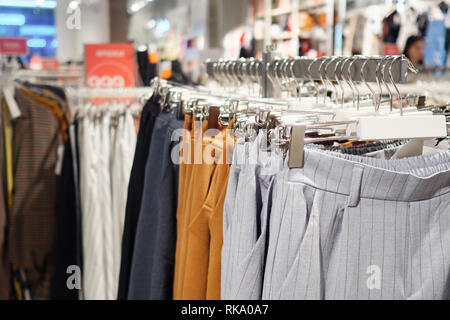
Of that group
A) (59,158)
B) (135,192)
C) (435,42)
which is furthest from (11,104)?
(435,42)

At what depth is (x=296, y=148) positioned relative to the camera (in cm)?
92

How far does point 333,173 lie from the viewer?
906 millimetres

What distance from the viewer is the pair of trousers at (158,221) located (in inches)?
56.2

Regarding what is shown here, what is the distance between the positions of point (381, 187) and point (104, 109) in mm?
1318

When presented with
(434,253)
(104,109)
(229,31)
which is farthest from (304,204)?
(229,31)

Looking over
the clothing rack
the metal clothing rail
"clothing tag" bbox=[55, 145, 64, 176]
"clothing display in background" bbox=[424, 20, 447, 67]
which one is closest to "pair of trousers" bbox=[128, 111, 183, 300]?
the clothing rack

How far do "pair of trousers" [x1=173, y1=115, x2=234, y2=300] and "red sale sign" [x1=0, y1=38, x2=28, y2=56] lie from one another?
2.78m

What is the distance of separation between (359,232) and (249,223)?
0.66 feet

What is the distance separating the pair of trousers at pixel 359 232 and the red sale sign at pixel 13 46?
3.20m

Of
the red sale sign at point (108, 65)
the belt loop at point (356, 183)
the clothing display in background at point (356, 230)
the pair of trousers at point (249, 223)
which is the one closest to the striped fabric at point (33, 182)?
the red sale sign at point (108, 65)

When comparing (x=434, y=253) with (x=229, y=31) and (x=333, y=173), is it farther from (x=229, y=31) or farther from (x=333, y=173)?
(x=229, y=31)

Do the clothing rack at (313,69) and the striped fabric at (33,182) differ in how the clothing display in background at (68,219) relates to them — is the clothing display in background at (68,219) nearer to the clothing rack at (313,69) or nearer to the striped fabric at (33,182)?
the striped fabric at (33,182)

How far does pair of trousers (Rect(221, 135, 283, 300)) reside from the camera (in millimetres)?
968

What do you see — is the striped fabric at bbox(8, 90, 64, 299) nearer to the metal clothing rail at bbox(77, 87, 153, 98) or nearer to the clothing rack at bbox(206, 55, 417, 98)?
the metal clothing rail at bbox(77, 87, 153, 98)
